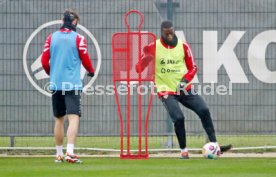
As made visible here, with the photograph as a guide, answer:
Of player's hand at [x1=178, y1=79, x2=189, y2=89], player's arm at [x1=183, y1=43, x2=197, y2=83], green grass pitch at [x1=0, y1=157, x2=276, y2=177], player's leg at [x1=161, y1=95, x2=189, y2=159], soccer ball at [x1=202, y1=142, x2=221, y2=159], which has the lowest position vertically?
green grass pitch at [x1=0, y1=157, x2=276, y2=177]

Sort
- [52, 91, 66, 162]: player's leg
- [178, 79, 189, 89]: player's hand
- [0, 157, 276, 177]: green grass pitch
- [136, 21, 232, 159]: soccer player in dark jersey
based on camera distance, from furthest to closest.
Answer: [136, 21, 232, 159]: soccer player in dark jersey < [178, 79, 189, 89]: player's hand < [52, 91, 66, 162]: player's leg < [0, 157, 276, 177]: green grass pitch

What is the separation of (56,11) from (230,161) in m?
4.97

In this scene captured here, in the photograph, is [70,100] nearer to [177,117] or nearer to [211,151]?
[177,117]

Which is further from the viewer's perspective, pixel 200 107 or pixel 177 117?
pixel 200 107

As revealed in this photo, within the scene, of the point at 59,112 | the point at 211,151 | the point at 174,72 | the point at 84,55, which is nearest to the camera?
the point at 84,55

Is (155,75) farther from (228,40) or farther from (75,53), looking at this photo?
(228,40)

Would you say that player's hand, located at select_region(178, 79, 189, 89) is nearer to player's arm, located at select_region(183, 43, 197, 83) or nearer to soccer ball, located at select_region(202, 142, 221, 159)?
player's arm, located at select_region(183, 43, 197, 83)

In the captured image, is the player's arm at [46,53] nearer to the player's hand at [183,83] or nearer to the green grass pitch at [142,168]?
the green grass pitch at [142,168]

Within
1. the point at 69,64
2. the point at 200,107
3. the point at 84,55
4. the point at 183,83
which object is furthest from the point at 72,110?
the point at 200,107

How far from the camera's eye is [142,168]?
1330 centimetres

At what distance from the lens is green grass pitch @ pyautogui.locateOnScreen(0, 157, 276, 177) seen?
40.2ft

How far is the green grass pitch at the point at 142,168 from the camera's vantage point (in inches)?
482

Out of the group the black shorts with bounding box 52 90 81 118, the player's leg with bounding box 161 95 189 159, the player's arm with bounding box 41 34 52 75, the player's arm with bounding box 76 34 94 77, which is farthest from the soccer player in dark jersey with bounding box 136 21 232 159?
the player's arm with bounding box 41 34 52 75

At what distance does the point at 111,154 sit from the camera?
58.4 feet
